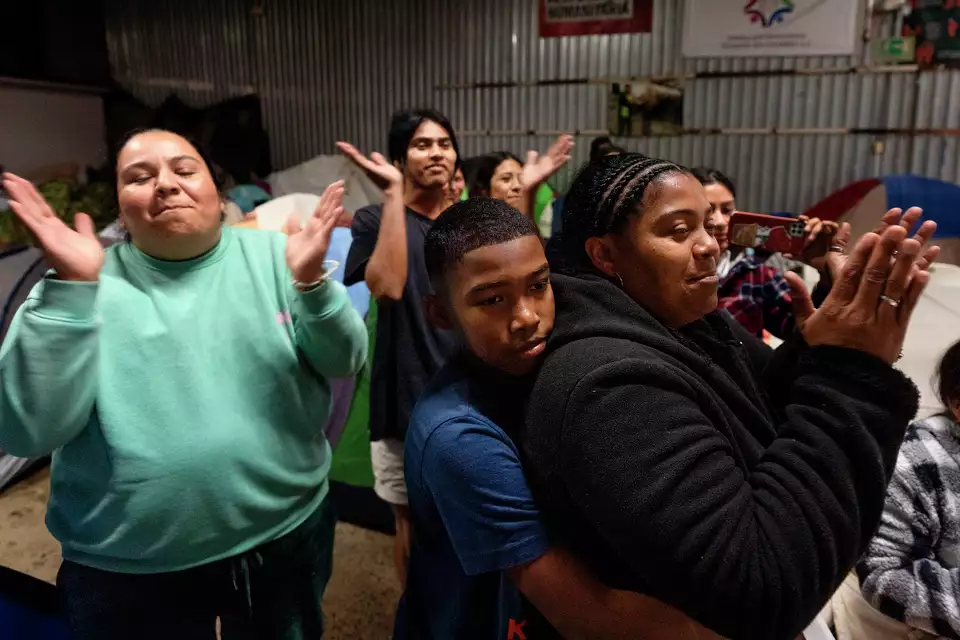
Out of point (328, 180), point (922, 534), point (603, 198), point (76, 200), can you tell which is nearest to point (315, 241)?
point (603, 198)

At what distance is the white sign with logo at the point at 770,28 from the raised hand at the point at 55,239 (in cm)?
394

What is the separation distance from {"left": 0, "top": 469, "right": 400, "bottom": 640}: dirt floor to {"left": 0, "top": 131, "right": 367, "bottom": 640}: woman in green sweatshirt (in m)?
1.01

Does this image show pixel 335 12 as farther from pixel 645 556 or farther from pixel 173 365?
pixel 645 556

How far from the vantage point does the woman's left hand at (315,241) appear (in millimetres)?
1297

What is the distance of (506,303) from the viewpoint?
92 centimetres

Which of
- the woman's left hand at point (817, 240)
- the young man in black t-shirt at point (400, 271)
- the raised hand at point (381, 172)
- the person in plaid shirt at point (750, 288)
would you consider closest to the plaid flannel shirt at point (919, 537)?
the woman's left hand at point (817, 240)

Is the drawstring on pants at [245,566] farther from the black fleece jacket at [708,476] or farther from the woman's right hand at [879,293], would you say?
the woman's right hand at [879,293]

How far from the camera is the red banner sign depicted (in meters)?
4.25

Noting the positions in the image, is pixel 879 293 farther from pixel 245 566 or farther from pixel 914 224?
pixel 245 566

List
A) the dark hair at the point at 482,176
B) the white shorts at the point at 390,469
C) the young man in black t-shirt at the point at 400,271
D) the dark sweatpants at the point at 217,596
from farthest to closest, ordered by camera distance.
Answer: the dark hair at the point at 482,176, the white shorts at the point at 390,469, the young man in black t-shirt at the point at 400,271, the dark sweatpants at the point at 217,596

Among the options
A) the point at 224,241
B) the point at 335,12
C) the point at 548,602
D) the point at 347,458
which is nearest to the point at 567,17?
the point at 335,12

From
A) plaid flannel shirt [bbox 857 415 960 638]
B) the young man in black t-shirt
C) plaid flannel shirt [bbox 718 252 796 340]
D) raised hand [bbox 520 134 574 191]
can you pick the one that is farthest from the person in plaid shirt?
the young man in black t-shirt

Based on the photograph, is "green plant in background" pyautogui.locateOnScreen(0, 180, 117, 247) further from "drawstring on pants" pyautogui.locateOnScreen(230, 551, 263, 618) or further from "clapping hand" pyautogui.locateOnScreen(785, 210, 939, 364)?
"clapping hand" pyautogui.locateOnScreen(785, 210, 939, 364)

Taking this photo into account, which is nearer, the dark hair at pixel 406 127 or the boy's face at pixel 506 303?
the boy's face at pixel 506 303
